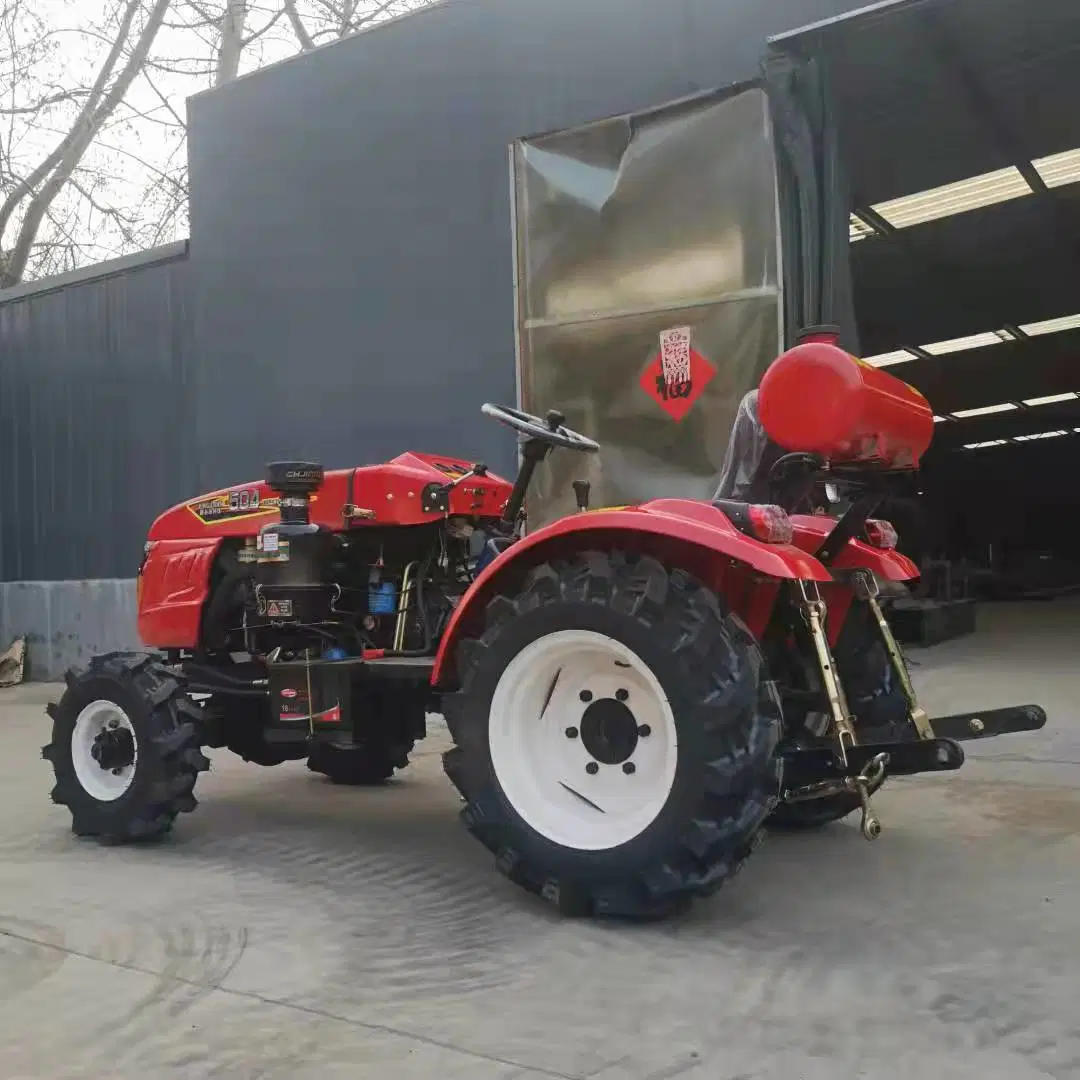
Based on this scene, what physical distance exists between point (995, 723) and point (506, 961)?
5.10 feet

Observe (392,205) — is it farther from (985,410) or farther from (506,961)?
(985,410)

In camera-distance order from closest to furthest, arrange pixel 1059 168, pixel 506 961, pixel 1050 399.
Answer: pixel 506 961, pixel 1059 168, pixel 1050 399

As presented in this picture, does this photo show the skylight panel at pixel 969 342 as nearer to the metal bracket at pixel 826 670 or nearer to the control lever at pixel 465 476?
the control lever at pixel 465 476

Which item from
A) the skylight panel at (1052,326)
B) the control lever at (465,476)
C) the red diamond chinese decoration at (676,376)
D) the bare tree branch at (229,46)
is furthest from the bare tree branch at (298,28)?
the control lever at (465,476)

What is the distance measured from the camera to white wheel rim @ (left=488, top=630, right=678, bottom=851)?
124 inches

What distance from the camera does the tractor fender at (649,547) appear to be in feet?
9.62

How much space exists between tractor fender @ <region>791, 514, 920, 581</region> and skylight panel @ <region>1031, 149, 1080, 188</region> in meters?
5.73

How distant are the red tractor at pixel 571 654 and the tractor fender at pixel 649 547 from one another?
1 centimetres

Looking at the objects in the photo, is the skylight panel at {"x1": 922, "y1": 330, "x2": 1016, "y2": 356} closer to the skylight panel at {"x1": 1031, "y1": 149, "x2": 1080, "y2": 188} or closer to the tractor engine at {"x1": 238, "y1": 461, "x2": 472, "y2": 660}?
the skylight panel at {"x1": 1031, "y1": 149, "x2": 1080, "y2": 188}

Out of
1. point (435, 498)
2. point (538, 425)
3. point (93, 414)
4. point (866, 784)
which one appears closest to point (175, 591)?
point (435, 498)

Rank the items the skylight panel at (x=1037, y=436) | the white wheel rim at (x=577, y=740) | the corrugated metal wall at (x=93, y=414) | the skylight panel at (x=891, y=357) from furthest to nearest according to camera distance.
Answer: the skylight panel at (x=1037, y=436), the skylight panel at (x=891, y=357), the corrugated metal wall at (x=93, y=414), the white wheel rim at (x=577, y=740)

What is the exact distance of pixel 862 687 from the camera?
3.90 metres

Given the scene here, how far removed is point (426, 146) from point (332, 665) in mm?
5007

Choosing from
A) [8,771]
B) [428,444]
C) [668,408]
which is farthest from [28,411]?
[668,408]
